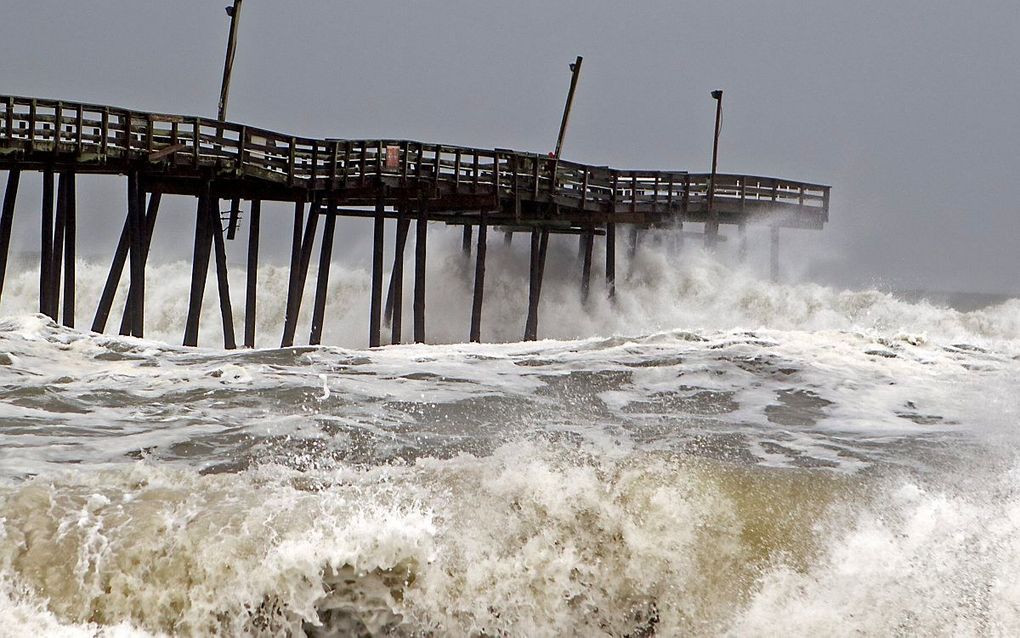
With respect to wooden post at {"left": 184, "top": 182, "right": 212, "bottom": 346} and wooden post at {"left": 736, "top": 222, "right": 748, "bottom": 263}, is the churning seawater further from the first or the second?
wooden post at {"left": 736, "top": 222, "right": 748, "bottom": 263}

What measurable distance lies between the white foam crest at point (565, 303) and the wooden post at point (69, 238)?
11.2 meters

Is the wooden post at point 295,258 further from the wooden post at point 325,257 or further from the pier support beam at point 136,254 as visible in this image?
the pier support beam at point 136,254

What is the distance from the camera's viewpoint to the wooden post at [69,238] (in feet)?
60.3

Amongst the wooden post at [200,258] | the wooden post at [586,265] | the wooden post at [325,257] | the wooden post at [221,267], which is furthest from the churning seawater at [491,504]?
the wooden post at [586,265]

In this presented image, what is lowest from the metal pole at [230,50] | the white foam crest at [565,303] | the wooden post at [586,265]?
the white foam crest at [565,303]

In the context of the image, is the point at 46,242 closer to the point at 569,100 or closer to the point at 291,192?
the point at 291,192

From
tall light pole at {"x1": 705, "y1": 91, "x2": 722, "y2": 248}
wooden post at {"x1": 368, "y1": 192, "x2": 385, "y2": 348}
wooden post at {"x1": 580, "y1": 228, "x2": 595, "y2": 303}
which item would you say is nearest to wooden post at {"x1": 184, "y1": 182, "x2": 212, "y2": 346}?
wooden post at {"x1": 368, "y1": 192, "x2": 385, "y2": 348}

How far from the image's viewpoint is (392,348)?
14977 millimetres

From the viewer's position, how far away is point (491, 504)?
8.10 m

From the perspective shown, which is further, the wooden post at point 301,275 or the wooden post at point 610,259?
the wooden post at point 610,259

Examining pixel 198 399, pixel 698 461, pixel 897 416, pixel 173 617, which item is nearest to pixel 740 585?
pixel 698 461

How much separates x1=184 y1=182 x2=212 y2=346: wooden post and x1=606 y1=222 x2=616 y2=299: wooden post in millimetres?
11986

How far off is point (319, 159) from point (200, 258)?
8.98 ft

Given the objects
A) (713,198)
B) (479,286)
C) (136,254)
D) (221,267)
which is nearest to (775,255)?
(713,198)
